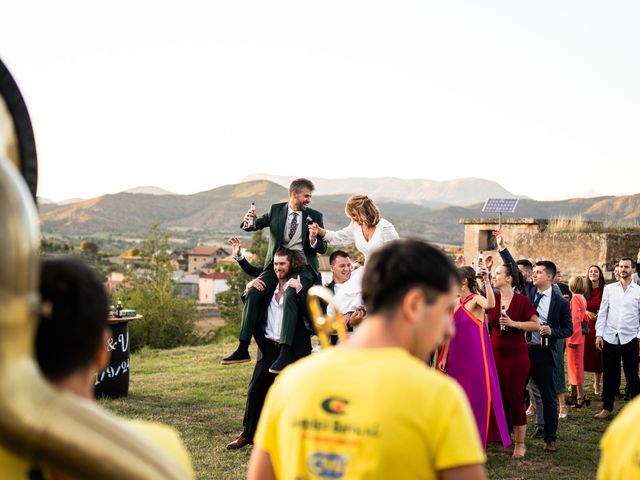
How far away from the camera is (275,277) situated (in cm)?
865

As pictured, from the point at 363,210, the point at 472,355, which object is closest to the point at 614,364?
the point at 472,355

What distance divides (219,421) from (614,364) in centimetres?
550

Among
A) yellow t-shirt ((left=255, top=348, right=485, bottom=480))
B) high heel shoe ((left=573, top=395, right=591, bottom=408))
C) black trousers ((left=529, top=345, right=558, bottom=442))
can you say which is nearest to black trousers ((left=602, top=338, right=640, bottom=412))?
high heel shoe ((left=573, top=395, right=591, bottom=408))

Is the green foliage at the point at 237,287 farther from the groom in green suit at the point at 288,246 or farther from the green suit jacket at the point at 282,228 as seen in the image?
the green suit jacket at the point at 282,228

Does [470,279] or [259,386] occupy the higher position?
[470,279]

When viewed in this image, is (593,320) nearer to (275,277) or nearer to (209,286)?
(275,277)

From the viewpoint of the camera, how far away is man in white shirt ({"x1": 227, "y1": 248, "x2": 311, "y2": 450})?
8375mm

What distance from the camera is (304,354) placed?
8.48 metres

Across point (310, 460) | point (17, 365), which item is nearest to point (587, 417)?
point (310, 460)

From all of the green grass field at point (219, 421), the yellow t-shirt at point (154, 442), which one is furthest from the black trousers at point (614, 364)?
the yellow t-shirt at point (154, 442)

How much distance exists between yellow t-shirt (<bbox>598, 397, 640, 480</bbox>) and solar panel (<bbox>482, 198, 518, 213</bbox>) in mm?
18100

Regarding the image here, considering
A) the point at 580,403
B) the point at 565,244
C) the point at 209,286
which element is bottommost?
the point at 209,286

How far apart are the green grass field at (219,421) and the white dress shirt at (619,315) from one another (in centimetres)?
121

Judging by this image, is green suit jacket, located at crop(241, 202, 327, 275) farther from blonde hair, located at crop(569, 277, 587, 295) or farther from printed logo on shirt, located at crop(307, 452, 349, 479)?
printed logo on shirt, located at crop(307, 452, 349, 479)
